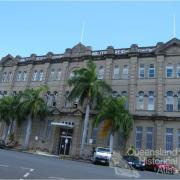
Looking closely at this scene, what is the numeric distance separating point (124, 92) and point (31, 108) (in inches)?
506

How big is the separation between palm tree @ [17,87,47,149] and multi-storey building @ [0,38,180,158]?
1748 mm

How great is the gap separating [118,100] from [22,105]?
13968 mm

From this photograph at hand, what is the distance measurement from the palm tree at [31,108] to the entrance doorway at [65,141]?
12.6ft

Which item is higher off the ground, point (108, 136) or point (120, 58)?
point (120, 58)

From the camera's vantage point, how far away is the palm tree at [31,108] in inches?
1358

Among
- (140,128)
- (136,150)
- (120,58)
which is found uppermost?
(120,58)

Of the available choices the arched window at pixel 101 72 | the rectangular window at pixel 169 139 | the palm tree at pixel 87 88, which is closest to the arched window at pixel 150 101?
the rectangular window at pixel 169 139

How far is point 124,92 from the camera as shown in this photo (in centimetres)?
3469

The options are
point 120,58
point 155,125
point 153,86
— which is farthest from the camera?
point 120,58

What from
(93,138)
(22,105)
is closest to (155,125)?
(93,138)

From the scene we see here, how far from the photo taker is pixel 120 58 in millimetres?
36500

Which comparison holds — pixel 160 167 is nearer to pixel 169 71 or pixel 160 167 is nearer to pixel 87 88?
pixel 87 88

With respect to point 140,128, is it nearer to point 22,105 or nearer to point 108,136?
point 108,136

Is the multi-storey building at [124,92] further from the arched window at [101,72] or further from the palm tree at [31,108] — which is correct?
the palm tree at [31,108]
